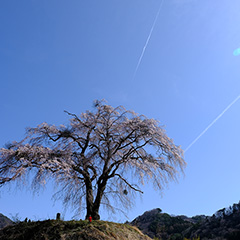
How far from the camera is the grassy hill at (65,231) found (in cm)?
812

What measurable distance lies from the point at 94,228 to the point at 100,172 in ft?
12.3

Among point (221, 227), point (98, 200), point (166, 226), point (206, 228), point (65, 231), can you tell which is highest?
point (166, 226)

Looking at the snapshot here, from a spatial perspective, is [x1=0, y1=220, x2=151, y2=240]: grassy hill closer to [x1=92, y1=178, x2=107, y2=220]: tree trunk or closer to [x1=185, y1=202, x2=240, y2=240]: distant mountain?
[x1=92, y1=178, x2=107, y2=220]: tree trunk

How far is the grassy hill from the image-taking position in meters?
8.12

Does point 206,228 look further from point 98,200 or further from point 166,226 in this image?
point 98,200

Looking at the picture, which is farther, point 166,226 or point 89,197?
point 166,226

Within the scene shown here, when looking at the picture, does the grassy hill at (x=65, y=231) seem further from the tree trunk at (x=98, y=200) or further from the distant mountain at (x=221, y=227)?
the distant mountain at (x=221, y=227)

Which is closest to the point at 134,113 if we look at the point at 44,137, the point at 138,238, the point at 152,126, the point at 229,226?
the point at 152,126

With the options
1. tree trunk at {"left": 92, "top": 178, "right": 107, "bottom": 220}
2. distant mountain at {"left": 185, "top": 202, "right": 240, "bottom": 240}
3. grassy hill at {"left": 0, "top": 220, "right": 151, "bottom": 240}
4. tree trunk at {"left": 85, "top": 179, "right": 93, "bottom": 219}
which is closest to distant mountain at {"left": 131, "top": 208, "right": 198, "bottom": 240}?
distant mountain at {"left": 185, "top": 202, "right": 240, "bottom": 240}

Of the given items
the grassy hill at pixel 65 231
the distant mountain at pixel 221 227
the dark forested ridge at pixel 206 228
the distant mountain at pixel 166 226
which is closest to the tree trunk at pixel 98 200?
the grassy hill at pixel 65 231

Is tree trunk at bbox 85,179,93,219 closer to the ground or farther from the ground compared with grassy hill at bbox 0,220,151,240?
farther from the ground

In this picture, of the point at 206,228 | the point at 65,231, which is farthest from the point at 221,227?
the point at 65,231

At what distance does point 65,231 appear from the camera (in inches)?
329

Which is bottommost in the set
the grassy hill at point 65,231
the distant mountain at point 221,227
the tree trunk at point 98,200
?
the grassy hill at point 65,231
